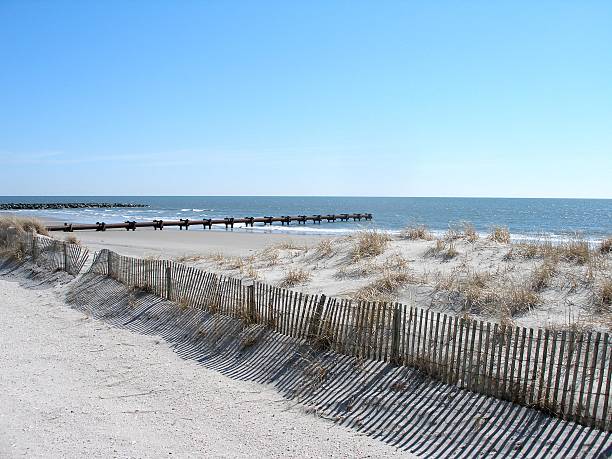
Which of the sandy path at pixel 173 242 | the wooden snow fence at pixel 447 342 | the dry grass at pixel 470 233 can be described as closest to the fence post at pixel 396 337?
the wooden snow fence at pixel 447 342

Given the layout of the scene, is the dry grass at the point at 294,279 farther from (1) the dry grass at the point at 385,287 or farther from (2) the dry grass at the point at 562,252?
(2) the dry grass at the point at 562,252

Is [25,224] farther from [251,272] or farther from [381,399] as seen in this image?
[381,399]

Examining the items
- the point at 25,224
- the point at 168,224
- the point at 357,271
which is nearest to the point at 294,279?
the point at 357,271

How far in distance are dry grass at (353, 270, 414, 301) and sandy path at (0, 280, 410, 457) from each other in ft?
11.0

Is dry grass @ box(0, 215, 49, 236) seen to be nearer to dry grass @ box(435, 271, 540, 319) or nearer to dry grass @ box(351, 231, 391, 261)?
dry grass @ box(351, 231, 391, 261)

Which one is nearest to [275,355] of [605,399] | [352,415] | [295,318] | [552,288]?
[295,318]

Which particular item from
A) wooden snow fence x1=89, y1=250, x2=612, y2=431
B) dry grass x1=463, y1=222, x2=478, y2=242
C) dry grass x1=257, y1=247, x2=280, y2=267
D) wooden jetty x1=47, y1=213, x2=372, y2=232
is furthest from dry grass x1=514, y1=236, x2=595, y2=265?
wooden jetty x1=47, y1=213, x2=372, y2=232

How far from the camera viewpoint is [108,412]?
6.59m

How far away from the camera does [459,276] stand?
35.3ft

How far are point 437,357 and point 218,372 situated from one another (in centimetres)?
331

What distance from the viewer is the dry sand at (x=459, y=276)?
860 cm

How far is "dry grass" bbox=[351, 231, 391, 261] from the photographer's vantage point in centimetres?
1383

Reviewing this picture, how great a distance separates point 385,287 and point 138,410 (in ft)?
17.8

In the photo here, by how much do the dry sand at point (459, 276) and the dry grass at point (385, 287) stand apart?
0.8 inches
